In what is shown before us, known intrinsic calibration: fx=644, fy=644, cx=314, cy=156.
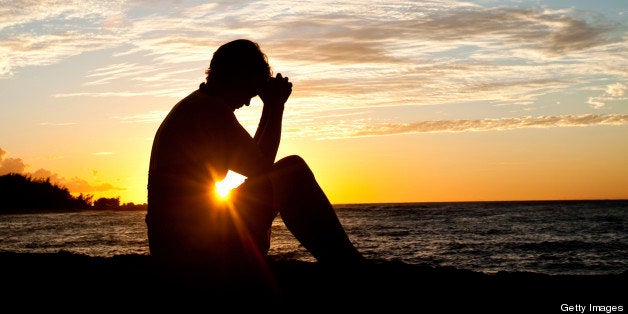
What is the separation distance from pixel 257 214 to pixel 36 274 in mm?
4522

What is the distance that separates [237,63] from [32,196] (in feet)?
239

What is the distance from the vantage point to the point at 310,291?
17.2 ft

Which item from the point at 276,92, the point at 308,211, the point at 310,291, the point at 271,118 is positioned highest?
the point at 276,92

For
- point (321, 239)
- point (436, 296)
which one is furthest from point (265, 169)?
point (436, 296)

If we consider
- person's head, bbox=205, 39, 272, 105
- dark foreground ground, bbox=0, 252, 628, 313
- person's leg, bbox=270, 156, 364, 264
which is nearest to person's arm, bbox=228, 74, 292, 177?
person's leg, bbox=270, 156, 364, 264

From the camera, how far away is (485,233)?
39219mm

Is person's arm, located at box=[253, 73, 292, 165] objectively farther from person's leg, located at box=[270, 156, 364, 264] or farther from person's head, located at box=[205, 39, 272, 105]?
person's head, located at box=[205, 39, 272, 105]

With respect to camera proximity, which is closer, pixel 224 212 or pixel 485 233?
pixel 224 212

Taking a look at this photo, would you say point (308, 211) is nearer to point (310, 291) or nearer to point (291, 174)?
point (291, 174)

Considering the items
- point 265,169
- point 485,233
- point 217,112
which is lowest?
point 485,233

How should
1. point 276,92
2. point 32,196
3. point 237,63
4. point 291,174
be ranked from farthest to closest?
point 32,196, point 276,92, point 291,174, point 237,63

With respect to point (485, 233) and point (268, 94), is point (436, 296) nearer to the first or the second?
point (268, 94)

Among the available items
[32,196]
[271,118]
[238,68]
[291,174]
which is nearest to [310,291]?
[271,118]

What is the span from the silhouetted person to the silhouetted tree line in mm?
67412
